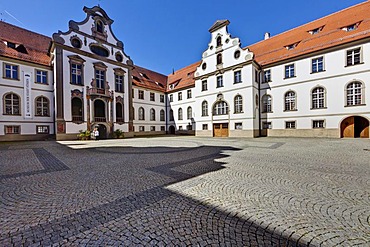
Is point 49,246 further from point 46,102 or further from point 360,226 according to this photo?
point 46,102

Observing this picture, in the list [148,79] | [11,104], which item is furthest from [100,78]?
[148,79]

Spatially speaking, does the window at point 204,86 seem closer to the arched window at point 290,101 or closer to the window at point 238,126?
the window at point 238,126

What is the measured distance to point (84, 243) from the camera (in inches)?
90.5

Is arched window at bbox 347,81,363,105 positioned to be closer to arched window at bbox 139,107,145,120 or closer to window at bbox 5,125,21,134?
arched window at bbox 139,107,145,120

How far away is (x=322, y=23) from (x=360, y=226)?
28.6m

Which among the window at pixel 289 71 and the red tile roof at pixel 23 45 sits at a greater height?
the red tile roof at pixel 23 45

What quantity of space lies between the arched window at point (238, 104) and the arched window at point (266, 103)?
2.99 metres

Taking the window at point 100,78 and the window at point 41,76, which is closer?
the window at point 41,76

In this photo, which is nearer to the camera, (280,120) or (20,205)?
(20,205)

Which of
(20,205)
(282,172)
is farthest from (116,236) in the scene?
(282,172)

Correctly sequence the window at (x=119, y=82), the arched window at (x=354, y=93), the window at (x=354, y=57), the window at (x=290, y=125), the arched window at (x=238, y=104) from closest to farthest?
1. the arched window at (x=354, y=93)
2. the window at (x=354, y=57)
3. the window at (x=290, y=125)
4. the arched window at (x=238, y=104)
5. the window at (x=119, y=82)

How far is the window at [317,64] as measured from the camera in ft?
62.6

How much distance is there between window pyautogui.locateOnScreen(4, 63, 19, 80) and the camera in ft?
62.4

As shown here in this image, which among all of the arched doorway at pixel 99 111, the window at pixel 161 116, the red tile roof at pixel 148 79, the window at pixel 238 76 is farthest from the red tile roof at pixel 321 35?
the arched doorway at pixel 99 111
